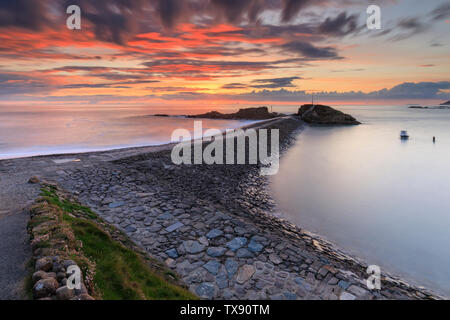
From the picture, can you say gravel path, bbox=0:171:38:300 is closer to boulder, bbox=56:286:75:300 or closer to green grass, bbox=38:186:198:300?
boulder, bbox=56:286:75:300

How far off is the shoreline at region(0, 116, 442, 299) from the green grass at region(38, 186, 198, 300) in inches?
33.9

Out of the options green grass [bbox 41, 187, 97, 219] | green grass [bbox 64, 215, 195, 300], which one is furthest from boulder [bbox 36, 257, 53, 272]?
green grass [bbox 41, 187, 97, 219]

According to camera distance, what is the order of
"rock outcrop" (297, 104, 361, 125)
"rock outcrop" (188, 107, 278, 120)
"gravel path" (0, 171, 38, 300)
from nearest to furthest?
"gravel path" (0, 171, 38, 300) → "rock outcrop" (297, 104, 361, 125) → "rock outcrop" (188, 107, 278, 120)

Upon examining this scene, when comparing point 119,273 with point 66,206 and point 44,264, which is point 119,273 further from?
point 66,206

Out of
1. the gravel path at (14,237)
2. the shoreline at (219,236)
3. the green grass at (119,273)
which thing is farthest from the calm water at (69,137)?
the green grass at (119,273)

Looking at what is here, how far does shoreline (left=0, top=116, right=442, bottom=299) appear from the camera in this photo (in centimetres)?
628

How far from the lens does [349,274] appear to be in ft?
22.6

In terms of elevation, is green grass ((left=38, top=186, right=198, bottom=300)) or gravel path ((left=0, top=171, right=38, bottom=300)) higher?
gravel path ((left=0, top=171, right=38, bottom=300))

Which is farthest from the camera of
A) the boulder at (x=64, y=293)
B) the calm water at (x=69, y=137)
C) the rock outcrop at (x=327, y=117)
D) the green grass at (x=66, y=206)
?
the rock outcrop at (x=327, y=117)

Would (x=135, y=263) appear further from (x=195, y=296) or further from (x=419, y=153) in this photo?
(x=419, y=153)

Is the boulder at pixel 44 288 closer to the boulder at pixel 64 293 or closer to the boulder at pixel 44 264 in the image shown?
the boulder at pixel 64 293

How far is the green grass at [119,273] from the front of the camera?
15.2 feet

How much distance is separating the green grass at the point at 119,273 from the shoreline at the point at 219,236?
2.82 feet

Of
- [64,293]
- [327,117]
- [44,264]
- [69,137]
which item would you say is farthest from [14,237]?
[327,117]
